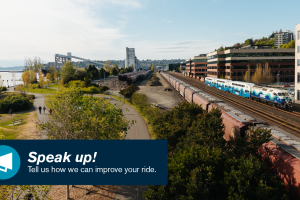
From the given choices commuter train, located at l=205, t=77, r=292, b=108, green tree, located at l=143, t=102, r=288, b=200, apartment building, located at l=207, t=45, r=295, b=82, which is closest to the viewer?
green tree, located at l=143, t=102, r=288, b=200

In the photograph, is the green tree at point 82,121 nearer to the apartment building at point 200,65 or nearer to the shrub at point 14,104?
the shrub at point 14,104

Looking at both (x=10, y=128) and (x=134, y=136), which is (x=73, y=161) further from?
(x=10, y=128)

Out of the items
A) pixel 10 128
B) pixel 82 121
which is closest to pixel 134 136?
pixel 82 121

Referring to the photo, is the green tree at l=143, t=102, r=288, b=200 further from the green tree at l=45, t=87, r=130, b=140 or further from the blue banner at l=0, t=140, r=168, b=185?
the green tree at l=45, t=87, r=130, b=140

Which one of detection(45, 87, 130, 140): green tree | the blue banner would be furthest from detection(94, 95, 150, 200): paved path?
the blue banner

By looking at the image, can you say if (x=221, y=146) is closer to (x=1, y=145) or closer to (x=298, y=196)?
(x=298, y=196)

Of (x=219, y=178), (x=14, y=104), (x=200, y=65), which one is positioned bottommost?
(x=219, y=178)

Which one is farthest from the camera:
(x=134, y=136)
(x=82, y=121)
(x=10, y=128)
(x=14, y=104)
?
(x=14, y=104)

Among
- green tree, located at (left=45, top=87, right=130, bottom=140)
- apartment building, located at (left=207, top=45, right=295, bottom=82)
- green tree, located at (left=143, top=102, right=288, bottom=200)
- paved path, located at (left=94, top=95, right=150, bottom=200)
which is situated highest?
apartment building, located at (left=207, top=45, right=295, bottom=82)
